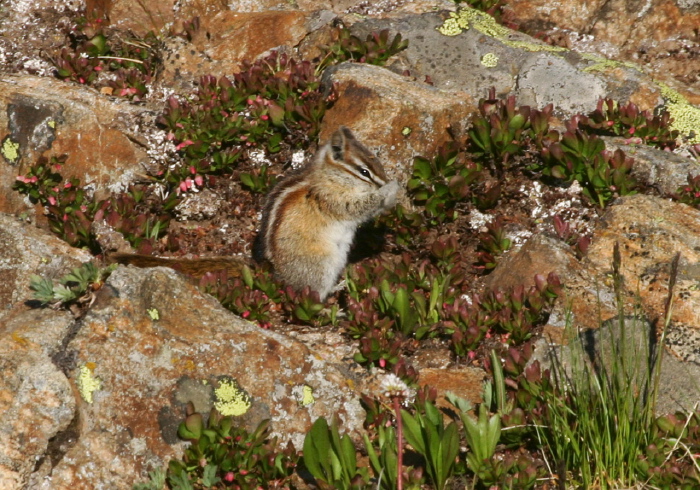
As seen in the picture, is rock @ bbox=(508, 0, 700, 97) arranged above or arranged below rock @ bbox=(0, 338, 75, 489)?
above

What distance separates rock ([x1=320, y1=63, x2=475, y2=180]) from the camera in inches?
338

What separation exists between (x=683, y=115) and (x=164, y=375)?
6.54 m

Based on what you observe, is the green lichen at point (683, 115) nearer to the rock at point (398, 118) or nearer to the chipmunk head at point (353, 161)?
the rock at point (398, 118)

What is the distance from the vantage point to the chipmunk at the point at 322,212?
763 cm

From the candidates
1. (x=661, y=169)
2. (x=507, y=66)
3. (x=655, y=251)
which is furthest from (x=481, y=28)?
(x=655, y=251)

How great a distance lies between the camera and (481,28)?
9.80m

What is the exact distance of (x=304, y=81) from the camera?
8.95 meters

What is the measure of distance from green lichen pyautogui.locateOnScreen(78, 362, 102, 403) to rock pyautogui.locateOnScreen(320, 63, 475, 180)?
421 cm

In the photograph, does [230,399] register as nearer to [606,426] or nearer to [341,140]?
[606,426]

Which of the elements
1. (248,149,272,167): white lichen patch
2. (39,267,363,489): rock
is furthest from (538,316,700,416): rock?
(248,149,272,167): white lichen patch

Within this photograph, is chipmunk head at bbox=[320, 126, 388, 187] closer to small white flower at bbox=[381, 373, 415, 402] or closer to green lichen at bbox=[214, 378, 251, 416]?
small white flower at bbox=[381, 373, 415, 402]

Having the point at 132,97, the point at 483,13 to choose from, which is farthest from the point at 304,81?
the point at 483,13

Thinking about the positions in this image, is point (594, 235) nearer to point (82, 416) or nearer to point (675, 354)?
point (675, 354)

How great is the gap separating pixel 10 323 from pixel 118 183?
312 centimetres
